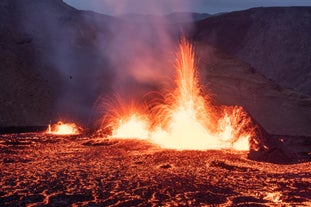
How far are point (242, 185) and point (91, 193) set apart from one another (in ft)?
16.9

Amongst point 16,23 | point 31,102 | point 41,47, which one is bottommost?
point 31,102

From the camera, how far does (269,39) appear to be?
95.6 metres

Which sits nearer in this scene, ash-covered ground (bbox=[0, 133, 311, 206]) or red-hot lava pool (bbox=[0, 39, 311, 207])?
ash-covered ground (bbox=[0, 133, 311, 206])

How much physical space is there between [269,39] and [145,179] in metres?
85.1

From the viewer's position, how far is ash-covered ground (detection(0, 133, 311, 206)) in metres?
13.2

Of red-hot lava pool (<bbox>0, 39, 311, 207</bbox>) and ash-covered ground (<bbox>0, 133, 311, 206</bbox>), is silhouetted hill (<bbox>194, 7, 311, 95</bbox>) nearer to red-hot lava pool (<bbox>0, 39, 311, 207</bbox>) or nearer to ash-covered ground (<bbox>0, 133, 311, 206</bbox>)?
red-hot lava pool (<bbox>0, 39, 311, 207</bbox>)

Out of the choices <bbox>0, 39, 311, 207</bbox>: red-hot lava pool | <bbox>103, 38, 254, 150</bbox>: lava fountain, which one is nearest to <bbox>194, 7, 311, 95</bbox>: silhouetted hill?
<bbox>103, 38, 254, 150</bbox>: lava fountain

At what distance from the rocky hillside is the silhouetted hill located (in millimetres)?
3368

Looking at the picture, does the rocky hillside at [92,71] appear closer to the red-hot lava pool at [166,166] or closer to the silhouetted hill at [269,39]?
the silhouetted hill at [269,39]

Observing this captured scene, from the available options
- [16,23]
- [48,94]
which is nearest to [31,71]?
[48,94]

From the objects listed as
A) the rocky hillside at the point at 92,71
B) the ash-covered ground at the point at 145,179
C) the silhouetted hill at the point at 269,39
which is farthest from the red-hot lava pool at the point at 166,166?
the silhouetted hill at the point at 269,39

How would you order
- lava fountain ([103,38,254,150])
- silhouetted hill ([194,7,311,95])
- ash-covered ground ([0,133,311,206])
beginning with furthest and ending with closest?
silhouetted hill ([194,7,311,95])
lava fountain ([103,38,254,150])
ash-covered ground ([0,133,311,206])

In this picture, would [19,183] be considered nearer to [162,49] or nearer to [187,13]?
[162,49]

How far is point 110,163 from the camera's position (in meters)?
19.4
